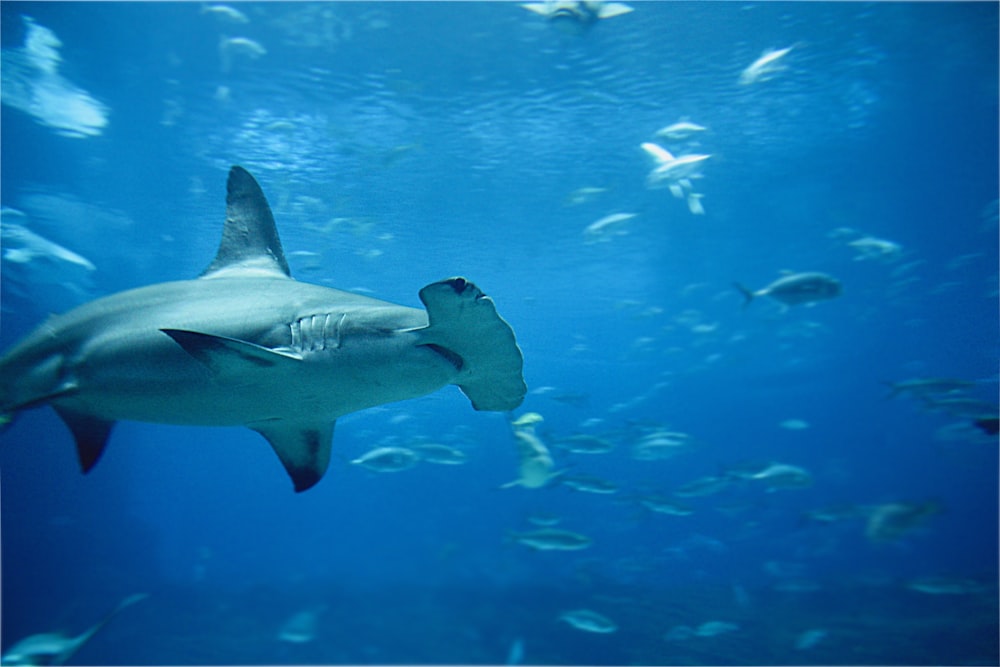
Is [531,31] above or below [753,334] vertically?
below

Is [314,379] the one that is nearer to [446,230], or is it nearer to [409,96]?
[409,96]

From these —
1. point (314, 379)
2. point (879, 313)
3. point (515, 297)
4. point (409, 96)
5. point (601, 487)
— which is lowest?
point (314, 379)

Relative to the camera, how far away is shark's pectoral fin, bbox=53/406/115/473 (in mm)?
3213

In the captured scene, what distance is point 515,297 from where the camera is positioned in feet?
64.0

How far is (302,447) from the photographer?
347cm

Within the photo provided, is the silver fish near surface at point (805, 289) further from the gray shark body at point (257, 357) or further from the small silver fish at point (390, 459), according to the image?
the gray shark body at point (257, 357)

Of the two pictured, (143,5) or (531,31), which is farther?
(531,31)

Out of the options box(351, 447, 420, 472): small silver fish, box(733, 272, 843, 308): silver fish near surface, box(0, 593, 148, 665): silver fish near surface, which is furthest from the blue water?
box(733, 272, 843, 308): silver fish near surface

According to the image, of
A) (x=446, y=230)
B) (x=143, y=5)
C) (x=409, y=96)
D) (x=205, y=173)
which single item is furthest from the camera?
(x=446, y=230)

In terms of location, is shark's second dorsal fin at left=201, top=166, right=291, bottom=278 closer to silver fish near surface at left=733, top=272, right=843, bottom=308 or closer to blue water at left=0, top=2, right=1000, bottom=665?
blue water at left=0, top=2, right=1000, bottom=665

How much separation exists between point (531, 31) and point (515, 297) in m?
10.4

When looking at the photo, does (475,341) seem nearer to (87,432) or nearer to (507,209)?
(87,432)

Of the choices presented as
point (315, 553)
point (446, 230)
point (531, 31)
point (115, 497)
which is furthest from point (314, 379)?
point (315, 553)

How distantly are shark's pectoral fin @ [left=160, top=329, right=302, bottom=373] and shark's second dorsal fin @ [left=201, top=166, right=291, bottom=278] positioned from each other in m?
1.15
